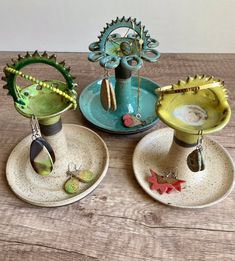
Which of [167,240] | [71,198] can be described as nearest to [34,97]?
[71,198]

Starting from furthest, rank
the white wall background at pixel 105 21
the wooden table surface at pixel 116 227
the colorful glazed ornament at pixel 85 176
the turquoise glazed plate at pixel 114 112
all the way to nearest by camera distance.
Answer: the white wall background at pixel 105 21 → the turquoise glazed plate at pixel 114 112 → the colorful glazed ornament at pixel 85 176 → the wooden table surface at pixel 116 227

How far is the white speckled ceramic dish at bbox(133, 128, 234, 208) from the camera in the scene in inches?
24.6

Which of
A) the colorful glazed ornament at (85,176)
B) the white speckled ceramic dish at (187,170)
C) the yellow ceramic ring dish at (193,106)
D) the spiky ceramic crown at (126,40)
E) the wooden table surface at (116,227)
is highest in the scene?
the spiky ceramic crown at (126,40)

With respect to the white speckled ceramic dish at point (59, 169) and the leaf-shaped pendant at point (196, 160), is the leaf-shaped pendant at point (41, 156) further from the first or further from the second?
the leaf-shaped pendant at point (196, 160)

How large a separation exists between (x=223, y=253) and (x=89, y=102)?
17.6 inches

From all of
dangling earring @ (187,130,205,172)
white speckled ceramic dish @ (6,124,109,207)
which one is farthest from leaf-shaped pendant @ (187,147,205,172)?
white speckled ceramic dish @ (6,124,109,207)

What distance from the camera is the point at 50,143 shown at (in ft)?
2.15

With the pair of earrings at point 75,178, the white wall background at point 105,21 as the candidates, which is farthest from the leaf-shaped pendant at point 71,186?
the white wall background at point 105,21

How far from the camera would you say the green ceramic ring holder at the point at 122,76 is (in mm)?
690

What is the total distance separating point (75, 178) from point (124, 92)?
0.23 metres

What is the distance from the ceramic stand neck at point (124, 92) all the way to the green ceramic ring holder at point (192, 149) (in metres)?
0.14

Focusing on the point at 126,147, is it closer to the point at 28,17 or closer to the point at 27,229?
the point at 27,229

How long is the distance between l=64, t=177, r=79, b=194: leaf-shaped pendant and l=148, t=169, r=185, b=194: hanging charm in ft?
0.44

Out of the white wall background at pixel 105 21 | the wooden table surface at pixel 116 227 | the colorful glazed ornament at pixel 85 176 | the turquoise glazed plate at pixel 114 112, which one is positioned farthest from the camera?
the white wall background at pixel 105 21
